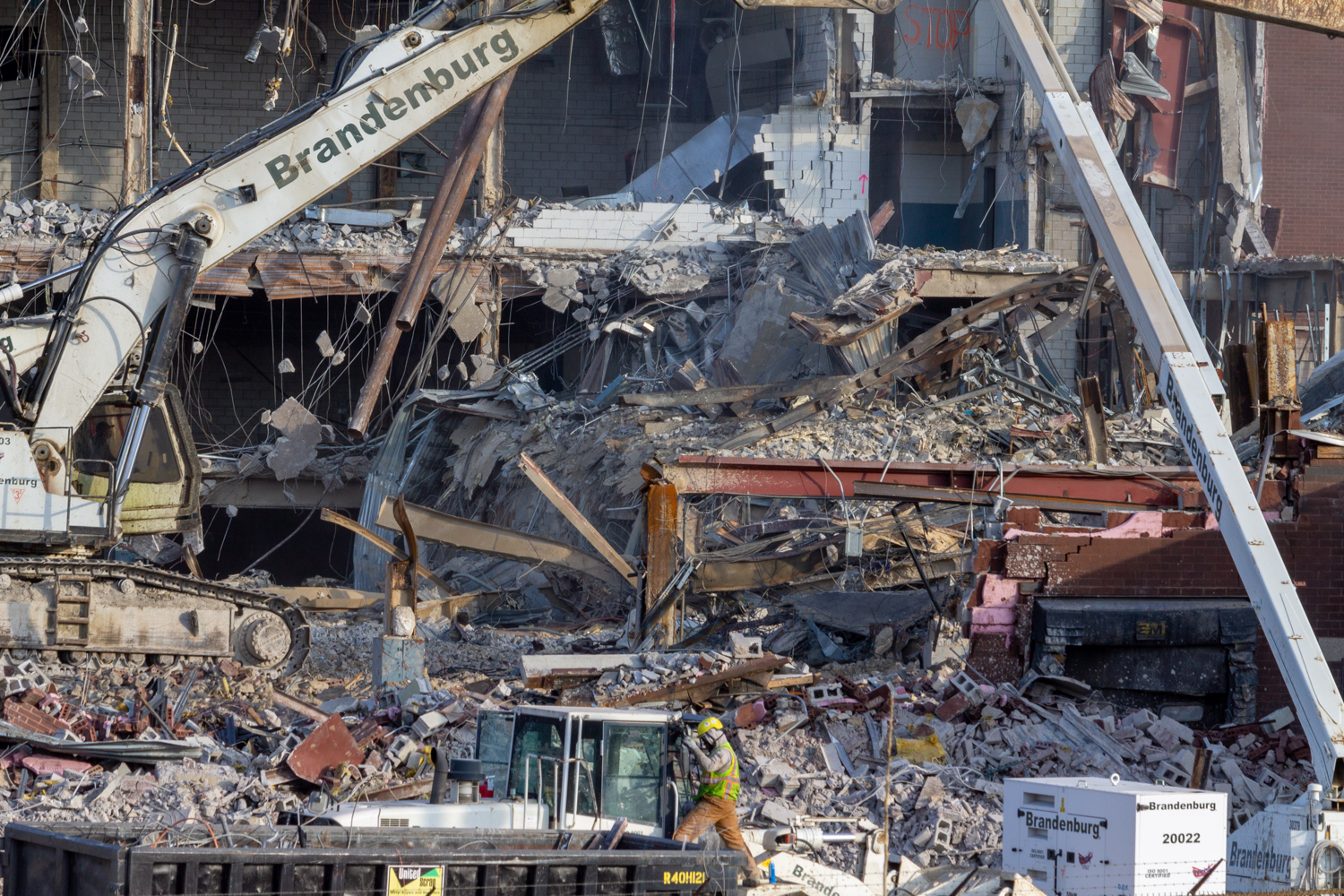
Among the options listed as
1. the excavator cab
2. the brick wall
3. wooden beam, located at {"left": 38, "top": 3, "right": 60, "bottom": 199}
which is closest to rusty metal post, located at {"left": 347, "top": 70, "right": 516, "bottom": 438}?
the excavator cab

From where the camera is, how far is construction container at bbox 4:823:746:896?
A: 19.4ft

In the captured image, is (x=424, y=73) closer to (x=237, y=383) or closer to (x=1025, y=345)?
(x=1025, y=345)

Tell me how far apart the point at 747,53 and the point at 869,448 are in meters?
12.5

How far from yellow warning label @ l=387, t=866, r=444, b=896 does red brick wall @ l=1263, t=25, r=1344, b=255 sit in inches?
1029

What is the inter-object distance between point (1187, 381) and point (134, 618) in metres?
8.93

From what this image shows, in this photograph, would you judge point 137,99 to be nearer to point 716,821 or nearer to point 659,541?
point 659,541

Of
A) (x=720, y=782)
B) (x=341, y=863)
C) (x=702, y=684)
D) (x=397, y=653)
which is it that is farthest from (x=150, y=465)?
(x=341, y=863)

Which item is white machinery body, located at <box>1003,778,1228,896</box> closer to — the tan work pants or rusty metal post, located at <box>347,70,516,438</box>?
the tan work pants

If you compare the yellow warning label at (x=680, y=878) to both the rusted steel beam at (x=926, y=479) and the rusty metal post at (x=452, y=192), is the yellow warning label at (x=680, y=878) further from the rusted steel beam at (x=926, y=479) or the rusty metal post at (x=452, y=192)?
the rusty metal post at (x=452, y=192)

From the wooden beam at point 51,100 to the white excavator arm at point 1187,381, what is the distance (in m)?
19.2

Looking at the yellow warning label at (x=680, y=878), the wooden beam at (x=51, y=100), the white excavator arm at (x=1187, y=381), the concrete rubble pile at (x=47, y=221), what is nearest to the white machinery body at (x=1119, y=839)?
the white excavator arm at (x=1187, y=381)

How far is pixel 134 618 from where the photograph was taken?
12.9 meters

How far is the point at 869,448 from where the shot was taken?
1806 cm

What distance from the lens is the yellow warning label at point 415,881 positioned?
20.4ft
